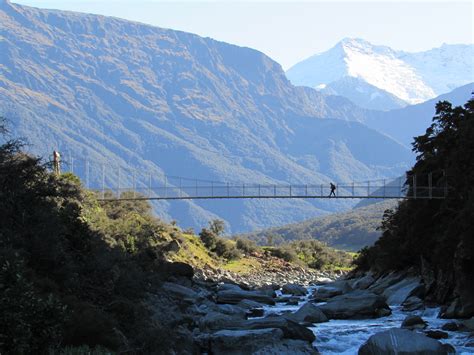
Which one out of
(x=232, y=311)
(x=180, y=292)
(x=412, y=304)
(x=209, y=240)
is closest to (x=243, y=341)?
(x=232, y=311)

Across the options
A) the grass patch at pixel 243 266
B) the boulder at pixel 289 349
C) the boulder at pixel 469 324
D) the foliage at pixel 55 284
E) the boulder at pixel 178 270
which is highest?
the foliage at pixel 55 284

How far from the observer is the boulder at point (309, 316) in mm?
39094

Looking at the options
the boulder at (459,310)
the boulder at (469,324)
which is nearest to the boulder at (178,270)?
the boulder at (459,310)

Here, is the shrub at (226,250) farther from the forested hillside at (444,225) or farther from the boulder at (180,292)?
the boulder at (180,292)

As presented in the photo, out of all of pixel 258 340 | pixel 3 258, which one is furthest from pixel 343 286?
pixel 3 258

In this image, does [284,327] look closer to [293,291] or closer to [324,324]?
[324,324]

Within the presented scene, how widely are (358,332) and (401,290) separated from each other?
1626 centimetres

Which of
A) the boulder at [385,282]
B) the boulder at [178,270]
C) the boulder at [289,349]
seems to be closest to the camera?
the boulder at [289,349]

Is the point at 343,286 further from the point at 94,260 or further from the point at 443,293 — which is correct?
the point at 94,260

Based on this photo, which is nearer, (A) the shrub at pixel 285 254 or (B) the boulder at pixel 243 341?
(B) the boulder at pixel 243 341

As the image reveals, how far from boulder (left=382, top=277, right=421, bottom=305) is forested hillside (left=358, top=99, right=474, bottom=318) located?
0.92 meters

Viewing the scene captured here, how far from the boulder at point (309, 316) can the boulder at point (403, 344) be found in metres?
10.3

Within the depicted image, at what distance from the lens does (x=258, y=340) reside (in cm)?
2900

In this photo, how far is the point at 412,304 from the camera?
4531cm
